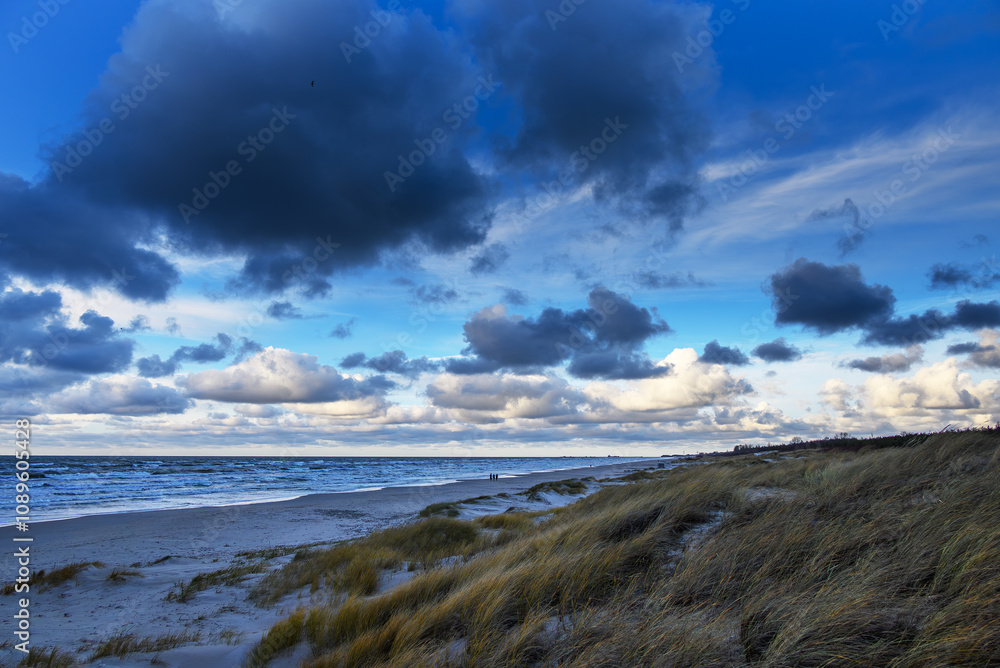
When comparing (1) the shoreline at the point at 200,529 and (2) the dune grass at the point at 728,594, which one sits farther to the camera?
(1) the shoreline at the point at 200,529

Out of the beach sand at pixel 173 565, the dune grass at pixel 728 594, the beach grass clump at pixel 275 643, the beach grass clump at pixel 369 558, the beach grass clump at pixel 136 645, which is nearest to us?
the dune grass at pixel 728 594

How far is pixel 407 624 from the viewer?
465 cm

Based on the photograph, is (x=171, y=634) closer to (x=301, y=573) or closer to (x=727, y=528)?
(x=301, y=573)

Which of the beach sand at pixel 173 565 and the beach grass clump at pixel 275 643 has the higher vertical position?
the beach grass clump at pixel 275 643

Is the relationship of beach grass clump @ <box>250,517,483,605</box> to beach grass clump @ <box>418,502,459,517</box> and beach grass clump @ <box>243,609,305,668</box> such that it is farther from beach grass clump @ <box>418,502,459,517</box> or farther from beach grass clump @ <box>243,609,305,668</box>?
beach grass clump @ <box>418,502,459,517</box>

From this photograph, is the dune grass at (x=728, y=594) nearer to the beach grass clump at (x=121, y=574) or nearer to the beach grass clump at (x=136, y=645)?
the beach grass clump at (x=136, y=645)

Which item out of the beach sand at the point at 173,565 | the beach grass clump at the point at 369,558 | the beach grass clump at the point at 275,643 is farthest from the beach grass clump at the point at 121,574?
the beach grass clump at the point at 275,643

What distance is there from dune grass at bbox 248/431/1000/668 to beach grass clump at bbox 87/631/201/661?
1.42 meters

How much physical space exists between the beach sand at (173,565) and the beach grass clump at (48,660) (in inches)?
5.6

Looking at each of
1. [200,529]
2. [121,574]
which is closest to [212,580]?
[121,574]

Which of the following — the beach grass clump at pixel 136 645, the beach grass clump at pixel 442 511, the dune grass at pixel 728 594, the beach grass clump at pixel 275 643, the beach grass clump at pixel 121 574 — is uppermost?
the dune grass at pixel 728 594

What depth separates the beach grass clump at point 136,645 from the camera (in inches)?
209

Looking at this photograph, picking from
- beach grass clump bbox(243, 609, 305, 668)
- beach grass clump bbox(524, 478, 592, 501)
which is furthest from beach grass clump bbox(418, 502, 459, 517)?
beach grass clump bbox(243, 609, 305, 668)

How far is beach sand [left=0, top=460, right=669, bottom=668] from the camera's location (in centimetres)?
612
